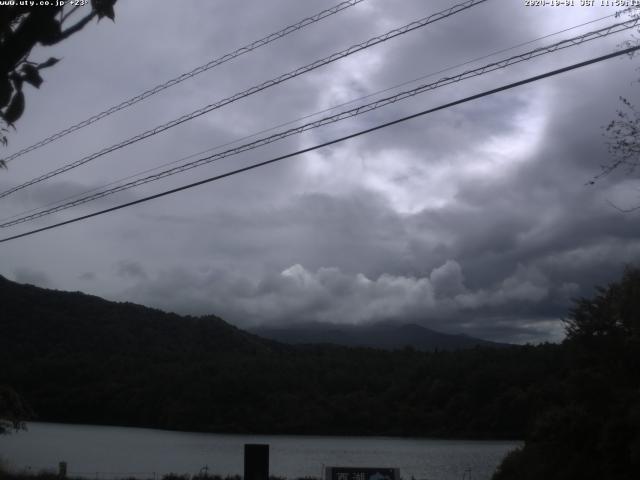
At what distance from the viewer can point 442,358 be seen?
79500mm

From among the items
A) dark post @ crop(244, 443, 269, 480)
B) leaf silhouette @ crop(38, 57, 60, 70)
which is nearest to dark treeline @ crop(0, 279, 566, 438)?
dark post @ crop(244, 443, 269, 480)

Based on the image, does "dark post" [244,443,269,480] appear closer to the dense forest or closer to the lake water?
the lake water

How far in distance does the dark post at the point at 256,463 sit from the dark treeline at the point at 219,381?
4490 centimetres

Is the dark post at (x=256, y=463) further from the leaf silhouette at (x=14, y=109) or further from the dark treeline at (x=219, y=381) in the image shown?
the dark treeline at (x=219, y=381)

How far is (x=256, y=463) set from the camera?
55.7ft

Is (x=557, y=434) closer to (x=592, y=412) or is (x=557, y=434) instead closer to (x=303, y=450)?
(x=592, y=412)

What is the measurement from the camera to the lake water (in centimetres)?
4556

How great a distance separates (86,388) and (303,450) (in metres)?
28.4

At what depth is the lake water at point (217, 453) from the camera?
1794 inches

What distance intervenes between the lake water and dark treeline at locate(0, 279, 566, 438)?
325cm

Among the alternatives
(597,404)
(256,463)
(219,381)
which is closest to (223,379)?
(219,381)

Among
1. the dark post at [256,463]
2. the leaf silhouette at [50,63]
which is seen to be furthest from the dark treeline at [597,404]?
the leaf silhouette at [50,63]

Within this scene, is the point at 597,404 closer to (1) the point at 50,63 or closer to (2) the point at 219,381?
(1) the point at 50,63

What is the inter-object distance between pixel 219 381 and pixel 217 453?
25108 mm
